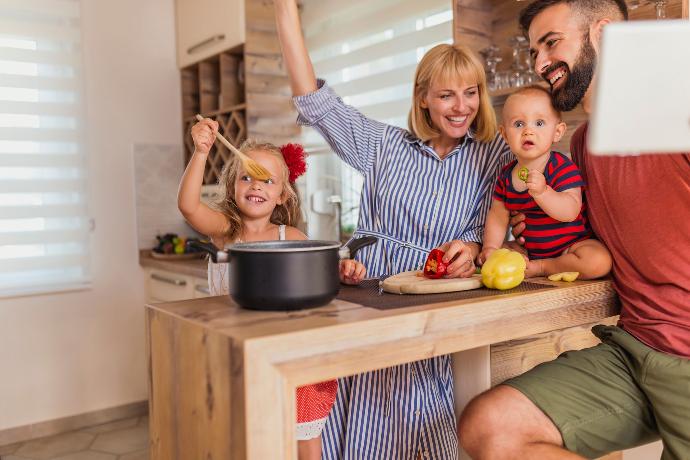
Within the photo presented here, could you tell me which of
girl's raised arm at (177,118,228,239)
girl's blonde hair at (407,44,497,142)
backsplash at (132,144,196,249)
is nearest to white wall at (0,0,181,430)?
backsplash at (132,144,196,249)

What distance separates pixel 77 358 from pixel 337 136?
2.43 metres

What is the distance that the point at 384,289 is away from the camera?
1361 mm

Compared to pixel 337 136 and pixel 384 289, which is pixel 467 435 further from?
pixel 337 136

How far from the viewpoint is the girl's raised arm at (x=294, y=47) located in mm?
1601

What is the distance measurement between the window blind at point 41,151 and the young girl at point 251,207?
5.77ft

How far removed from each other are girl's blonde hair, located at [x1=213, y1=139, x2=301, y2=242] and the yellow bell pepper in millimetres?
855

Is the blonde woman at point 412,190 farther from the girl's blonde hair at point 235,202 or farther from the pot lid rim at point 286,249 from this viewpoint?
the pot lid rim at point 286,249

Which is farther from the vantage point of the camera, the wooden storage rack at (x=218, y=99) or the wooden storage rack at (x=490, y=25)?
the wooden storage rack at (x=218, y=99)

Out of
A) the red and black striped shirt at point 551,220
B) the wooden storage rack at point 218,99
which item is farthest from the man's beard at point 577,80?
the wooden storage rack at point 218,99

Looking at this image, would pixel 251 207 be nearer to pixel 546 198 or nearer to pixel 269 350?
pixel 546 198

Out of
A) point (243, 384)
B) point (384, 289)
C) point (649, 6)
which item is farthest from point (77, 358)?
point (649, 6)

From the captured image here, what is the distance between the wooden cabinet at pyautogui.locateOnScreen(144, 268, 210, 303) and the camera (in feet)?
10.3

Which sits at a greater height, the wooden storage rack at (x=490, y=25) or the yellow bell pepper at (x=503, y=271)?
the wooden storage rack at (x=490, y=25)

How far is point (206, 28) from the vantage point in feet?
11.7
